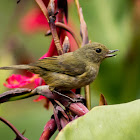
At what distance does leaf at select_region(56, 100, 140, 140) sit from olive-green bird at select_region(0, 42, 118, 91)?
1.16 ft

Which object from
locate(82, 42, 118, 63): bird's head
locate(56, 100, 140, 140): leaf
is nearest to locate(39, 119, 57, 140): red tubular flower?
locate(56, 100, 140, 140): leaf

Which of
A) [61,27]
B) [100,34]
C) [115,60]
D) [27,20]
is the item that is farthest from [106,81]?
[27,20]

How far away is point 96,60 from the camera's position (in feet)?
3.22

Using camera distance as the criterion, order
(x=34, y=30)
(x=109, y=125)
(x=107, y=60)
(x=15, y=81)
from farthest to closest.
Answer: (x=34, y=30), (x=107, y=60), (x=15, y=81), (x=109, y=125)

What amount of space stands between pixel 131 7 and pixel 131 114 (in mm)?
750

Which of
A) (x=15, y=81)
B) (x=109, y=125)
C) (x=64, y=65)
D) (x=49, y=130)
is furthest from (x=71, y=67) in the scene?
(x=109, y=125)

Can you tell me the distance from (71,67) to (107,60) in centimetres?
22

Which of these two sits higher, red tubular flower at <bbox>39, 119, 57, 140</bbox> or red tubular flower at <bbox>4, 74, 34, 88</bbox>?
red tubular flower at <bbox>4, 74, 34, 88</bbox>

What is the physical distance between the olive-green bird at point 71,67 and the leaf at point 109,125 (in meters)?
0.35

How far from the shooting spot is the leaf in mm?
498

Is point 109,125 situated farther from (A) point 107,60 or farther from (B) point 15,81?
(A) point 107,60

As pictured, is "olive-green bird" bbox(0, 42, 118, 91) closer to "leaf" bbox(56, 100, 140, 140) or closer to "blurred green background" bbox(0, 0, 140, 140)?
"blurred green background" bbox(0, 0, 140, 140)

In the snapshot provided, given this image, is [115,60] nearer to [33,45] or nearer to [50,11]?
[50,11]

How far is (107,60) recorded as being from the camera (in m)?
1.13
